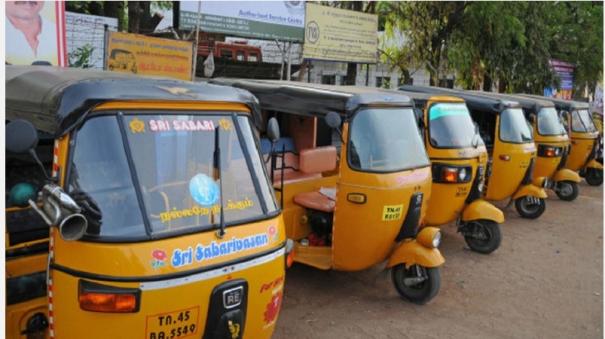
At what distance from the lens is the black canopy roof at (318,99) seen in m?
5.00

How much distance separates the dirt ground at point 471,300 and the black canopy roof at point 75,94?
2275 millimetres

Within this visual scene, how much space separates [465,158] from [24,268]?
195 inches

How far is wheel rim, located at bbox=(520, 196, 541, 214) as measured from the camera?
9.02m

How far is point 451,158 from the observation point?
6.47m

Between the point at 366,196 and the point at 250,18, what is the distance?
23.4 ft

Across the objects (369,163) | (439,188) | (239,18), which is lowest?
(439,188)

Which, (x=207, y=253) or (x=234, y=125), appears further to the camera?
(x=234, y=125)

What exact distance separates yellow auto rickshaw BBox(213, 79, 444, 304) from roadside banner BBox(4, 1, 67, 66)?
403cm

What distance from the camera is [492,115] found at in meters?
8.60

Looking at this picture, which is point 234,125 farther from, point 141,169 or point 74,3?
point 74,3

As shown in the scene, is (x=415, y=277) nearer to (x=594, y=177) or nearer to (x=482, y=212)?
(x=482, y=212)

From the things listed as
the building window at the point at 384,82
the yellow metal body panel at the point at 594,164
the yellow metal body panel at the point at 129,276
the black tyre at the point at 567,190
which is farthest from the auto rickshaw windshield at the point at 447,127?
the building window at the point at 384,82

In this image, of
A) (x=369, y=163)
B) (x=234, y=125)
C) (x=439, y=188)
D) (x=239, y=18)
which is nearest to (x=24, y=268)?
(x=234, y=125)

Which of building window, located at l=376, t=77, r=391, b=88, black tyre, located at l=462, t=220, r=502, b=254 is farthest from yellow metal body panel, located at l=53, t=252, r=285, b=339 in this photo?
building window, located at l=376, t=77, r=391, b=88
